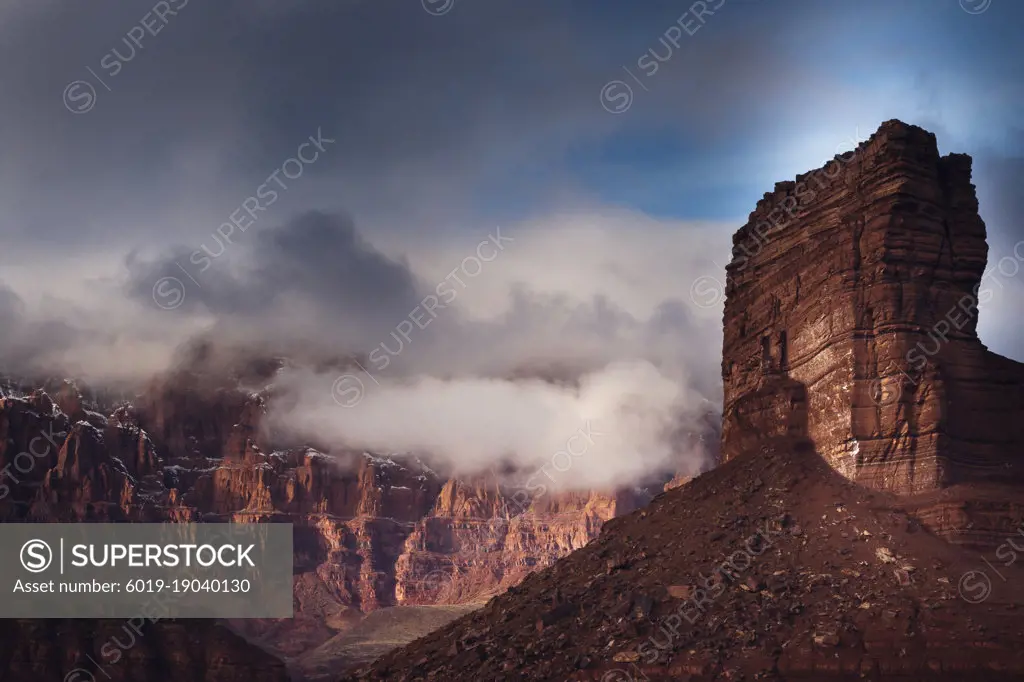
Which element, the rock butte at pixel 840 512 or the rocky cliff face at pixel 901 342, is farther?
the rocky cliff face at pixel 901 342

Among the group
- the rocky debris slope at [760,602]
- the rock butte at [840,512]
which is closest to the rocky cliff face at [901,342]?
the rock butte at [840,512]

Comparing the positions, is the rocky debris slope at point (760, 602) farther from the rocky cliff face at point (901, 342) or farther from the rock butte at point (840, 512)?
the rocky cliff face at point (901, 342)

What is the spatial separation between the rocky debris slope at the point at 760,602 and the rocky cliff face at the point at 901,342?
6.16 feet

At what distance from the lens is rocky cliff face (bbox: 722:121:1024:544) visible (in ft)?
201

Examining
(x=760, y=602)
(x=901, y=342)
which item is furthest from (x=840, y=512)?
(x=901, y=342)

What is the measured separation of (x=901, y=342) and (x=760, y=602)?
1456cm

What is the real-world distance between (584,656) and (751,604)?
736cm

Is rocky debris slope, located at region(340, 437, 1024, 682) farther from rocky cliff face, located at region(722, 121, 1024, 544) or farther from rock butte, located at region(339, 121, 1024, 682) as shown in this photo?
rocky cliff face, located at region(722, 121, 1024, 544)

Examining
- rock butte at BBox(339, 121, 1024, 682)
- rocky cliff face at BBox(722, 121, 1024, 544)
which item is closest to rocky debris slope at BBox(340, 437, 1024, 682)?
rock butte at BBox(339, 121, 1024, 682)

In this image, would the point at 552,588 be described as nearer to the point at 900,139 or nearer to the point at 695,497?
the point at 695,497

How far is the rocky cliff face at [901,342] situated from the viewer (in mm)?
61250

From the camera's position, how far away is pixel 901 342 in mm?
62719

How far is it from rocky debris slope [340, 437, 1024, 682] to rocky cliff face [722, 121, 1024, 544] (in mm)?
1879

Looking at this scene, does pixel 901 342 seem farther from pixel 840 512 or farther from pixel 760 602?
pixel 760 602
